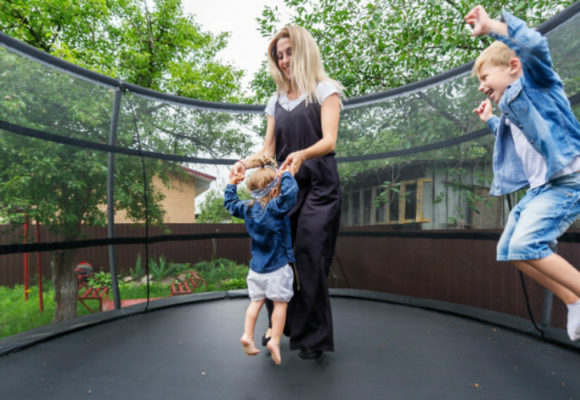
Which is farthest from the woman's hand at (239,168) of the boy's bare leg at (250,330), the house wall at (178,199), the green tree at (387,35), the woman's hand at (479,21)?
the green tree at (387,35)

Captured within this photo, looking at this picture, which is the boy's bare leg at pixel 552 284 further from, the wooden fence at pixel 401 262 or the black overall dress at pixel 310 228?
the wooden fence at pixel 401 262

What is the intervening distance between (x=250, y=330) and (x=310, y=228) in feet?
1.47

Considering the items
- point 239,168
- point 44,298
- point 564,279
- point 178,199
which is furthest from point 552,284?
point 44,298

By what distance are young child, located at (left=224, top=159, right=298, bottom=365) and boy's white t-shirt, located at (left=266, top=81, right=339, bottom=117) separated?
31 centimetres

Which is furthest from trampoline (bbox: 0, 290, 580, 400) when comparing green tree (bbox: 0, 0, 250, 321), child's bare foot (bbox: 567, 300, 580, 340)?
green tree (bbox: 0, 0, 250, 321)

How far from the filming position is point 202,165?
2.72m

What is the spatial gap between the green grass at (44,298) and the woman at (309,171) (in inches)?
45.6

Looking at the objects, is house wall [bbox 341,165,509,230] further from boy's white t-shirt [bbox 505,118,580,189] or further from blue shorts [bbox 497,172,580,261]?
blue shorts [bbox 497,172,580,261]

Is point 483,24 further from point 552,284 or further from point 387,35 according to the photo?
point 387,35

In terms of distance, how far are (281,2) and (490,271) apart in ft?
14.0

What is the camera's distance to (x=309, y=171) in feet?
5.00

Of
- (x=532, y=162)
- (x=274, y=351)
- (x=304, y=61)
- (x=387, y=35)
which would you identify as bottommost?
(x=274, y=351)

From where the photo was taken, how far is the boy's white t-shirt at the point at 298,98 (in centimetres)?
145

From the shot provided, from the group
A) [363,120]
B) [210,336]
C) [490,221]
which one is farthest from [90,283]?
[490,221]
